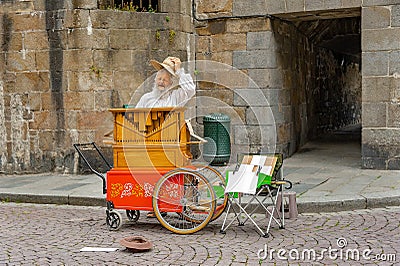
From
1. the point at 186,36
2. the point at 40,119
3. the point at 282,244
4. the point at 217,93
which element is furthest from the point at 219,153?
the point at 282,244

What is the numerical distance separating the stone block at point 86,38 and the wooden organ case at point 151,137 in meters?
3.71

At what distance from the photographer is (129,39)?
33.5ft

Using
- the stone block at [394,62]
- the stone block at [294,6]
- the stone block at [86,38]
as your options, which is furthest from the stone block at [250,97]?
the stone block at [86,38]

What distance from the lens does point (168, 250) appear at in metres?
5.70

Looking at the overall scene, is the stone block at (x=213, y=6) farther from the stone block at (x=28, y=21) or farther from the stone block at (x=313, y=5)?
the stone block at (x=28, y=21)

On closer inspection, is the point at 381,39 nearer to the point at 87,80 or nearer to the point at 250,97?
the point at 250,97

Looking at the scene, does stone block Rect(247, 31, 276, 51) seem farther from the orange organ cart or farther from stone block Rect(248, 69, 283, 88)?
the orange organ cart

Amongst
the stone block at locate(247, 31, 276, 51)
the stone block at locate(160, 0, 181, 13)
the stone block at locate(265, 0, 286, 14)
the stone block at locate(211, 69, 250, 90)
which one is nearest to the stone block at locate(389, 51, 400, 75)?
the stone block at locate(265, 0, 286, 14)

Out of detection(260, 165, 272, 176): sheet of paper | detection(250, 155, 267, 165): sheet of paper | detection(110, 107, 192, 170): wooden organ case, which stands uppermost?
detection(110, 107, 192, 170): wooden organ case

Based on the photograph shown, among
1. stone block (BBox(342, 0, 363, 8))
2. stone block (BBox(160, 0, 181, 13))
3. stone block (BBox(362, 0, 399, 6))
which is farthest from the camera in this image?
stone block (BBox(160, 0, 181, 13))

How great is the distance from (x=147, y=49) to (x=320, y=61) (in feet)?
20.1

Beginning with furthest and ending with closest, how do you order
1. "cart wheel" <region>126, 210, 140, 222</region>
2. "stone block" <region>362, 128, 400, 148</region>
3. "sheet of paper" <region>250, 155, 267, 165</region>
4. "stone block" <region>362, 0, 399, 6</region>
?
"stone block" <region>362, 128, 400, 148</region>, "stone block" <region>362, 0, 399, 6</region>, "cart wheel" <region>126, 210, 140, 222</region>, "sheet of paper" <region>250, 155, 267, 165</region>

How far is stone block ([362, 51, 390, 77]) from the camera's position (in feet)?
31.5

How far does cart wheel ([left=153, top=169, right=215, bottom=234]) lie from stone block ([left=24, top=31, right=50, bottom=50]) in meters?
4.80
